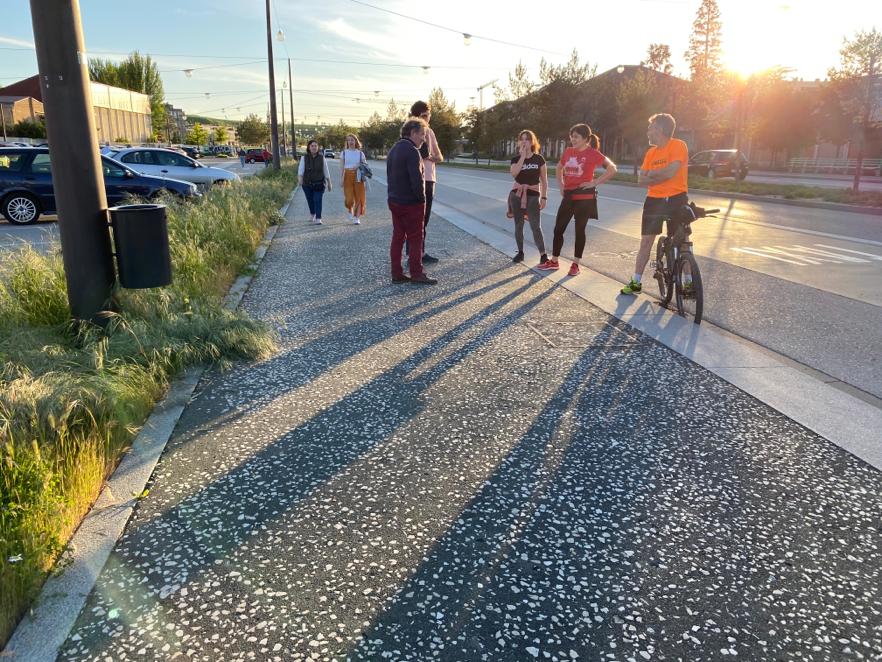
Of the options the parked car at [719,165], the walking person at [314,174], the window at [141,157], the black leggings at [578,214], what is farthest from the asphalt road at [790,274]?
the parked car at [719,165]

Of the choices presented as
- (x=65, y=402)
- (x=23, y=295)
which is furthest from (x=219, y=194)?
(x=65, y=402)

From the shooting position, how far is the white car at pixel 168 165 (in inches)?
703

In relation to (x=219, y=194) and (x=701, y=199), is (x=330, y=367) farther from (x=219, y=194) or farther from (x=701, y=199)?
(x=701, y=199)

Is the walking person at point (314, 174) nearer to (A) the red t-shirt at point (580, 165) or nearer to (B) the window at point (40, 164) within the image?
(B) the window at point (40, 164)

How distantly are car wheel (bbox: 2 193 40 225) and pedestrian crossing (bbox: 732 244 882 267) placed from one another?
550 inches

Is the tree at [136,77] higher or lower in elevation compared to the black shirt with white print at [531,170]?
higher

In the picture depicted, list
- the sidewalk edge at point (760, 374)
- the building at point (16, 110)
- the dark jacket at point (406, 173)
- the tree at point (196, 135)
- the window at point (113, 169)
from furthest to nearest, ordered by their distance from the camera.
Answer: the tree at point (196, 135)
the building at point (16, 110)
the window at point (113, 169)
the dark jacket at point (406, 173)
the sidewalk edge at point (760, 374)

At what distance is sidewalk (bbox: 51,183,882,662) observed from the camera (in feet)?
7.11

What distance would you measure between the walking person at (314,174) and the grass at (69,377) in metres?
6.11

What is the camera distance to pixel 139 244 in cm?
471

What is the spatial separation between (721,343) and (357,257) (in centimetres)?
555

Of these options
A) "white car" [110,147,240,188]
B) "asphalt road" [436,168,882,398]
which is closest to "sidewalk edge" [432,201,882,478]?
"asphalt road" [436,168,882,398]

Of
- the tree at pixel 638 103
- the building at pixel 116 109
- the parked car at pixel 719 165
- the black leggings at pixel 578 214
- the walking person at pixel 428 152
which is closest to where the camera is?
the black leggings at pixel 578 214

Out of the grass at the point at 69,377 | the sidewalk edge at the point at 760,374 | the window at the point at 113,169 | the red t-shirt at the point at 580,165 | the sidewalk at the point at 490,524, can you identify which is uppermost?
the red t-shirt at the point at 580,165
